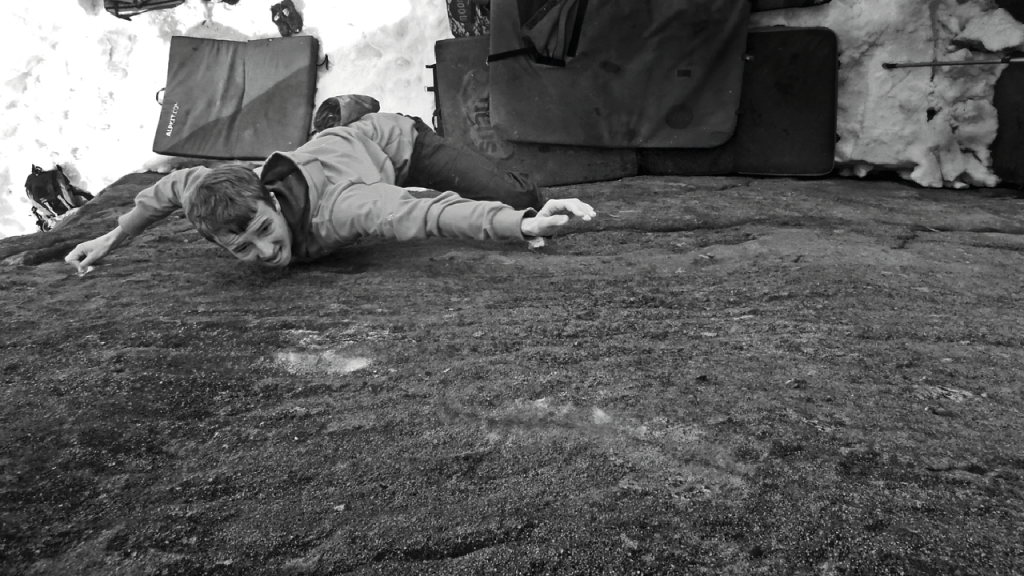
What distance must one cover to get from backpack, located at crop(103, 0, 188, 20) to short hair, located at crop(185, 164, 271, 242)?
3.57 meters

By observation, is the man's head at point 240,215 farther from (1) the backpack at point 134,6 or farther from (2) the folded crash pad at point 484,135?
(1) the backpack at point 134,6

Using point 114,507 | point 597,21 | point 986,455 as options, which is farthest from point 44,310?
point 597,21

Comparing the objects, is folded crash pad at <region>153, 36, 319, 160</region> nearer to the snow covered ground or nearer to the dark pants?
the snow covered ground

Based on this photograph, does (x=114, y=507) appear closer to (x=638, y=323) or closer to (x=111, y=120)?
(x=638, y=323)

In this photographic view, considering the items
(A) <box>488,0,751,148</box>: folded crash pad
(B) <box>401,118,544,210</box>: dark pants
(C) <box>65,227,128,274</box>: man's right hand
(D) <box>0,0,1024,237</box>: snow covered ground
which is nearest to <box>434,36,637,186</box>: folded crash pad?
(A) <box>488,0,751,148</box>: folded crash pad

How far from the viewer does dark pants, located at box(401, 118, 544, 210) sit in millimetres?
2645

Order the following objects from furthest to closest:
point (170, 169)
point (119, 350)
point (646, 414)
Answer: point (170, 169)
point (119, 350)
point (646, 414)

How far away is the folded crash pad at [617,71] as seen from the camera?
3.34 meters

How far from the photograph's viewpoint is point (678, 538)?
3.39ft

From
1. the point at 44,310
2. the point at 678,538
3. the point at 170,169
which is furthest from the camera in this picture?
the point at 170,169

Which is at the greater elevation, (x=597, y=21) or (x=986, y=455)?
(x=597, y=21)

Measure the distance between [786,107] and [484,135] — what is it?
67.3 inches

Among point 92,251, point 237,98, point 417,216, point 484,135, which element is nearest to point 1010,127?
point 484,135

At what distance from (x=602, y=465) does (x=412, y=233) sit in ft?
3.27
